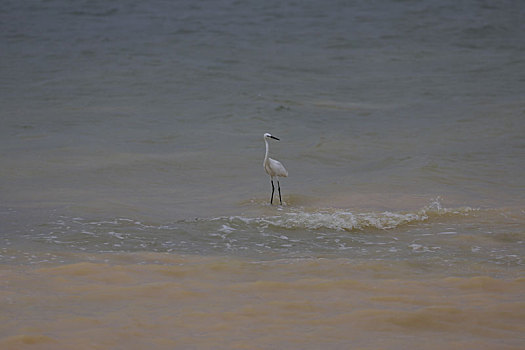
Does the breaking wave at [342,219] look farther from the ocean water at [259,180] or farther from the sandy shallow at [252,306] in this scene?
the sandy shallow at [252,306]

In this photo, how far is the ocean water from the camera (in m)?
4.60

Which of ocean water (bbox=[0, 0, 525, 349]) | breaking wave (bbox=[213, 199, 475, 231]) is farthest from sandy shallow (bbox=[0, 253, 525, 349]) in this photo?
breaking wave (bbox=[213, 199, 475, 231])

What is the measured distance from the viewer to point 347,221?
7.50 m

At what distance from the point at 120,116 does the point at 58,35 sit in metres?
9.97

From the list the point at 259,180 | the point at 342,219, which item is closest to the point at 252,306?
the point at 342,219

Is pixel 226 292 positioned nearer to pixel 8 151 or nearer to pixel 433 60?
pixel 8 151

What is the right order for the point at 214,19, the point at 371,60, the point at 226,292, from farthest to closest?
the point at 214,19 → the point at 371,60 → the point at 226,292

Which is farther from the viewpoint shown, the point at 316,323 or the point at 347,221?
the point at 347,221

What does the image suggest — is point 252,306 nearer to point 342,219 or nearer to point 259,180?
point 342,219

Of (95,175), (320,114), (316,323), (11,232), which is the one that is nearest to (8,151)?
(95,175)

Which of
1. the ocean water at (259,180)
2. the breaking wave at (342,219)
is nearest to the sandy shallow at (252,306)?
the ocean water at (259,180)

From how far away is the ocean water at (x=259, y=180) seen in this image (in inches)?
181

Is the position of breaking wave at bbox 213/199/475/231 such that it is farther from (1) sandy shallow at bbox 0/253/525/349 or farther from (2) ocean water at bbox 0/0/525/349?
(1) sandy shallow at bbox 0/253/525/349

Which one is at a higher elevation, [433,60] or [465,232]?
[433,60]
